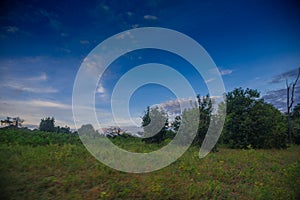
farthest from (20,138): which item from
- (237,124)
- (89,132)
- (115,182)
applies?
(237,124)

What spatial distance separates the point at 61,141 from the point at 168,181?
23.0ft

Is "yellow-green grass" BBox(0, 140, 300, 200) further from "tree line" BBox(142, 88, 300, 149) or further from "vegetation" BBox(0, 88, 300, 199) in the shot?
"tree line" BBox(142, 88, 300, 149)

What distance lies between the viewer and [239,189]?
4641mm

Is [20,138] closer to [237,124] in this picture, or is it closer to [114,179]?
[114,179]

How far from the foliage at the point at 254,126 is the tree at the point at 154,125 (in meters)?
5.06

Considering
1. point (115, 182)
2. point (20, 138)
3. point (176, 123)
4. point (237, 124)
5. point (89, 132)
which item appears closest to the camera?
point (115, 182)

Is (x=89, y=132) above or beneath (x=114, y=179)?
above

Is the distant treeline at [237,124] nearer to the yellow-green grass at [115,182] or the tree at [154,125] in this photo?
the tree at [154,125]

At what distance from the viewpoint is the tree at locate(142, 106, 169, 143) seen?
39.7ft

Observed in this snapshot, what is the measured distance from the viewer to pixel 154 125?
13.0 metres

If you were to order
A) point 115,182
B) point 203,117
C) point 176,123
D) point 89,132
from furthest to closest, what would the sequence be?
point 176,123 → point 203,117 → point 89,132 → point 115,182

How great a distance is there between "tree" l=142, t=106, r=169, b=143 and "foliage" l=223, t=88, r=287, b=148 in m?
5.06

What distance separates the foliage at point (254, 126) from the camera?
14.5 m

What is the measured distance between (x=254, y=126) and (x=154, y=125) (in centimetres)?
815
